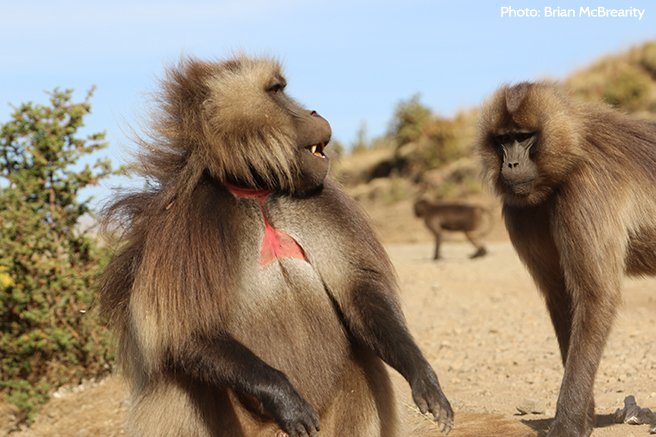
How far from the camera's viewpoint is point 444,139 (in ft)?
85.2

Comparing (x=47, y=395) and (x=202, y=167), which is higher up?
(x=202, y=167)

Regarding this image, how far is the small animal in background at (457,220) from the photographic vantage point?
1403 centimetres

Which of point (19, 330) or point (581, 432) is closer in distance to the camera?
point (581, 432)

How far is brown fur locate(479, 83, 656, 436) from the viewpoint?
3.36 meters

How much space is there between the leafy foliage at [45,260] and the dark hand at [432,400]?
3045 millimetres

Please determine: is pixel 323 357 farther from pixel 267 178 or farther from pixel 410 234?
pixel 410 234

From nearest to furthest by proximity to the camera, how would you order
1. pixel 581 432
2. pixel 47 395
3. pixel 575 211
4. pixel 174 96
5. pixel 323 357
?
pixel 323 357 < pixel 174 96 < pixel 581 432 < pixel 575 211 < pixel 47 395

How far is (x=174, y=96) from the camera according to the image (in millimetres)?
3049

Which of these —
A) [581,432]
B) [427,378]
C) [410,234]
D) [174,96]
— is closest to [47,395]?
[174,96]

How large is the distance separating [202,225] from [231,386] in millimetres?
639

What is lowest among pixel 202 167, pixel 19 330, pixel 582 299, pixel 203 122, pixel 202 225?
pixel 19 330

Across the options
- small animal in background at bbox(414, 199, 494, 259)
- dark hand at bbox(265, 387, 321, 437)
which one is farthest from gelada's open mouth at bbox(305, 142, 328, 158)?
small animal in background at bbox(414, 199, 494, 259)

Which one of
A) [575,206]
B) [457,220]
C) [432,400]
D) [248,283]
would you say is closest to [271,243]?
[248,283]

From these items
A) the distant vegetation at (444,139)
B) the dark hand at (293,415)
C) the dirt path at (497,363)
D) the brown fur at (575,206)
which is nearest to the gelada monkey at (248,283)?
the dark hand at (293,415)
